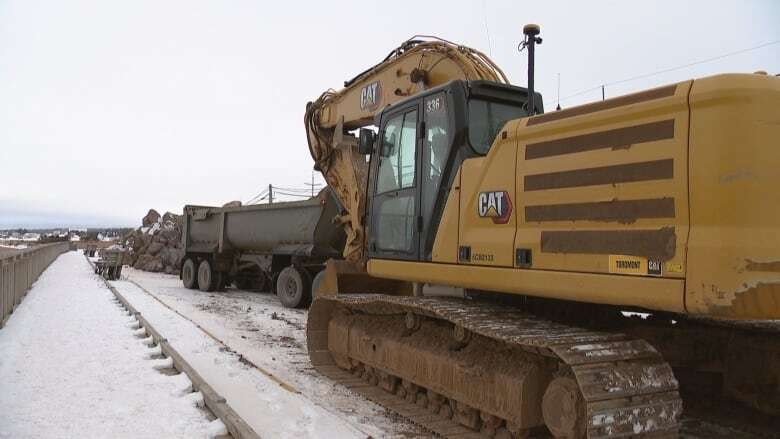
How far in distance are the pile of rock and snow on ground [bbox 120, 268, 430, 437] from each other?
38.8 ft

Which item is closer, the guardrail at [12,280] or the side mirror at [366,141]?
the side mirror at [366,141]

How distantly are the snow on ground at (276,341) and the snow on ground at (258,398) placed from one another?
19 cm

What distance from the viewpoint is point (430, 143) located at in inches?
209

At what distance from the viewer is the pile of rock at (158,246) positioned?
2827 cm

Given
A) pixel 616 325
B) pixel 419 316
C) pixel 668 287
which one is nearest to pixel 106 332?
pixel 419 316

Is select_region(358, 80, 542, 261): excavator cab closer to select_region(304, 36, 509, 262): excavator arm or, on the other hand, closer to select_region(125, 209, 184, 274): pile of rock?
select_region(304, 36, 509, 262): excavator arm

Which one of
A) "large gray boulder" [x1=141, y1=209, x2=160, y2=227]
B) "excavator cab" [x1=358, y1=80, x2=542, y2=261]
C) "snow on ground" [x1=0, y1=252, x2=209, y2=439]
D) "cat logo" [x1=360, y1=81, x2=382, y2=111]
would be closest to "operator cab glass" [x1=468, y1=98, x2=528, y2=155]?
"excavator cab" [x1=358, y1=80, x2=542, y2=261]

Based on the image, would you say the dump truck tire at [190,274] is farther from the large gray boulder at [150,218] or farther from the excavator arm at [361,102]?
the large gray boulder at [150,218]

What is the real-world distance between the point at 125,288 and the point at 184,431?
548 inches

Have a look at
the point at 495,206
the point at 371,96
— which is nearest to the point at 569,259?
the point at 495,206

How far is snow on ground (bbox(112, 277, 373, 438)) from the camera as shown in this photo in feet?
15.4

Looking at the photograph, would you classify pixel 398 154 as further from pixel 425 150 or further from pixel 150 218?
pixel 150 218

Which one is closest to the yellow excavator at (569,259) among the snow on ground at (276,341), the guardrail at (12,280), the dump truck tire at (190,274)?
the snow on ground at (276,341)

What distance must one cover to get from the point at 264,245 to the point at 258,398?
32.6ft
